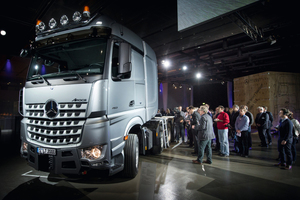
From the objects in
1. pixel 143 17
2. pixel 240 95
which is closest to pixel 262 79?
pixel 240 95

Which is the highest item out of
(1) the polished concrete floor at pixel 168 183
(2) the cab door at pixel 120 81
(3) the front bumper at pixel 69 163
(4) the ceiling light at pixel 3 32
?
(4) the ceiling light at pixel 3 32

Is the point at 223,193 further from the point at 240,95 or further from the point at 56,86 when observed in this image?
the point at 240,95

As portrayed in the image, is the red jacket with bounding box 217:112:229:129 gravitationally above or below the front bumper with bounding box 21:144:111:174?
above

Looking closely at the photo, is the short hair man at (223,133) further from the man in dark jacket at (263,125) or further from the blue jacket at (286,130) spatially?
the man in dark jacket at (263,125)

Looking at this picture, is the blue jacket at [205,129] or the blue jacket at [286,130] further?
the blue jacket at [205,129]

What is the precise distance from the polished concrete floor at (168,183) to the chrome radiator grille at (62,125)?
1.08 meters

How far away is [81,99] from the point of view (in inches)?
103

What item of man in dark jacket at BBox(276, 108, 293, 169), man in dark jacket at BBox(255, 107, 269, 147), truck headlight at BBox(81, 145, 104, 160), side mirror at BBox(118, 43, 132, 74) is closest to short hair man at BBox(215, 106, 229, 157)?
man in dark jacket at BBox(276, 108, 293, 169)

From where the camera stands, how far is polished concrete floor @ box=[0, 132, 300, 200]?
118 inches

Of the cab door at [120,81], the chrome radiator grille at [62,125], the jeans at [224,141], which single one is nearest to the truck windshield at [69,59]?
the cab door at [120,81]

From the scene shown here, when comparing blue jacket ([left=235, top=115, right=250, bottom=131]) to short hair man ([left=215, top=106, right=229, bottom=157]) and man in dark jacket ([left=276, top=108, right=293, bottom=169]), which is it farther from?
man in dark jacket ([left=276, top=108, right=293, bottom=169])

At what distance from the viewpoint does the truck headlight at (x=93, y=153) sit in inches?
103

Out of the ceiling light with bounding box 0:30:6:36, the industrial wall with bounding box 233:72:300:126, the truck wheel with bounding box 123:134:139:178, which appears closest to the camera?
the truck wheel with bounding box 123:134:139:178

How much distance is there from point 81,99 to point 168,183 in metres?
2.49
